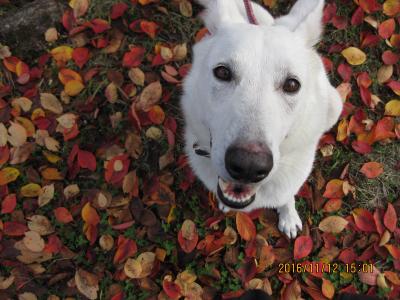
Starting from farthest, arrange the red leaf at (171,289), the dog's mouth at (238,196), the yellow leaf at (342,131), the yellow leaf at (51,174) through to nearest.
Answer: the yellow leaf at (342,131), the yellow leaf at (51,174), the red leaf at (171,289), the dog's mouth at (238,196)

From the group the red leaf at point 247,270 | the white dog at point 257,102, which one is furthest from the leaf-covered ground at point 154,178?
the white dog at point 257,102

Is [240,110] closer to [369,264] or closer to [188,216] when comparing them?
[188,216]

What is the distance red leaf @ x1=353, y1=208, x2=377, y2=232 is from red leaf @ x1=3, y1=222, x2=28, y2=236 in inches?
128

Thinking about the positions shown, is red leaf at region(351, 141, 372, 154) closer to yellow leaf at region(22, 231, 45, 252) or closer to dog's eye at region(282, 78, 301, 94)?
dog's eye at region(282, 78, 301, 94)

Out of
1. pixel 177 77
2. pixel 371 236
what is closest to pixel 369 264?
pixel 371 236

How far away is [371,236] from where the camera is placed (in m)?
3.60

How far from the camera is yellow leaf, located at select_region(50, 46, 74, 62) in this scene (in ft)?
13.2

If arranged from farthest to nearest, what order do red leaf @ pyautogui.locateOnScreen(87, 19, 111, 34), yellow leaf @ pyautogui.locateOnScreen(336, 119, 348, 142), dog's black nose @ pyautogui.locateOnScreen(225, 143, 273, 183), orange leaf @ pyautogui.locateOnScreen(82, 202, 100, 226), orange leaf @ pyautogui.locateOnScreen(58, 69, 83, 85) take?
red leaf @ pyautogui.locateOnScreen(87, 19, 111, 34), orange leaf @ pyautogui.locateOnScreen(58, 69, 83, 85), yellow leaf @ pyautogui.locateOnScreen(336, 119, 348, 142), orange leaf @ pyautogui.locateOnScreen(82, 202, 100, 226), dog's black nose @ pyautogui.locateOnScreen(225, 143, 273, 183)

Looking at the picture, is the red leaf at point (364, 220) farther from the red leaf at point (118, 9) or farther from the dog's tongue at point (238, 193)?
the red leaf at point (118, 9)

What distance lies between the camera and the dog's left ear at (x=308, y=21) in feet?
8.61

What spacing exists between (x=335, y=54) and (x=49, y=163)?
10.9ft

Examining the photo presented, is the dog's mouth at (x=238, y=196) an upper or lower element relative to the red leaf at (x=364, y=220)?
upper

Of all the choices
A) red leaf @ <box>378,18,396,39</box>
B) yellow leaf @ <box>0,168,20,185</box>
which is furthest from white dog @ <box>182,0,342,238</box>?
yellow leaf @ <box>0,168,20,185</box>

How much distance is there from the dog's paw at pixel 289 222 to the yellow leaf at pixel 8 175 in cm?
266
